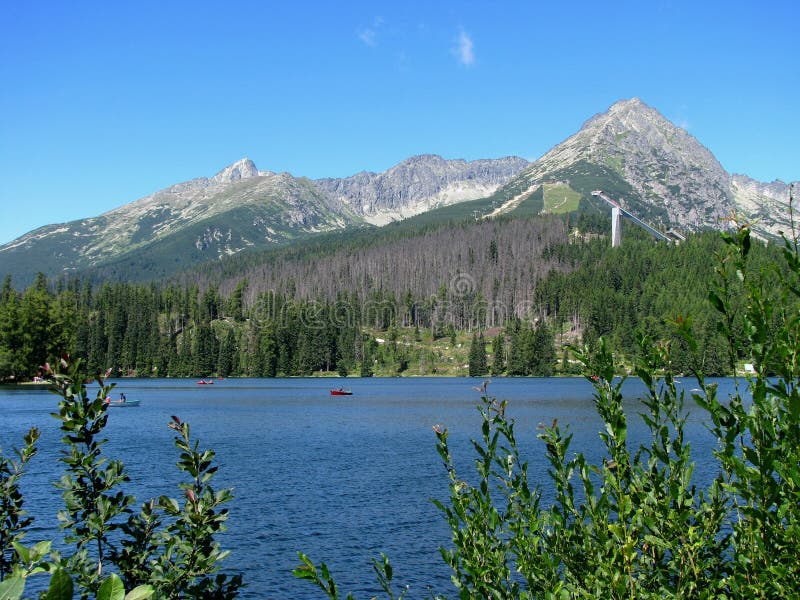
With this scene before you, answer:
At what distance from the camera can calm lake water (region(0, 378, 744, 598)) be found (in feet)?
98.5

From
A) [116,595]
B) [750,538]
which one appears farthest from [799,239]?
[116,595]

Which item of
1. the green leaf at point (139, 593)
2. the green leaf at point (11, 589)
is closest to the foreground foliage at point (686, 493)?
the green leaf at point (139, 593)

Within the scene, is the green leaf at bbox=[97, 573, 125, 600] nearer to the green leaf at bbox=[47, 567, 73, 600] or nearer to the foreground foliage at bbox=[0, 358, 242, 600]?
the green leaf at bbox=[47, 567, 73, 600]

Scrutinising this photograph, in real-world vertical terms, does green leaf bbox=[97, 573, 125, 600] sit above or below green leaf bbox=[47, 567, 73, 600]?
below

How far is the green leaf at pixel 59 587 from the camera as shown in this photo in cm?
279

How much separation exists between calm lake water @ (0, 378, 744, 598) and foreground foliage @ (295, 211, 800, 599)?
4138 millimetres

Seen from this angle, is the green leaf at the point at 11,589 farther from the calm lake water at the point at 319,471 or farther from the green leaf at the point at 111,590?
the calm lake water at the point at 319,471

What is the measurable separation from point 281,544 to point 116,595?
31.3m

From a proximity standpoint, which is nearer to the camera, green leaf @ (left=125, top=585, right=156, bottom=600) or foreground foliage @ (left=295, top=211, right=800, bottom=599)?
green leaf @ (left=125, top=585, right=156, bottom=600)

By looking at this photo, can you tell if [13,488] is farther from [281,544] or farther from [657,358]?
[281,544]

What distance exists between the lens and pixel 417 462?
179 ft

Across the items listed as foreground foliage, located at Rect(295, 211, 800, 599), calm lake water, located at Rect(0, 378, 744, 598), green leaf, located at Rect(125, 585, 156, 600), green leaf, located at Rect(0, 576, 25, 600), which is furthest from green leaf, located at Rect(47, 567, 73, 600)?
calm lake water, located at Rect(0, 378, 744, 598)

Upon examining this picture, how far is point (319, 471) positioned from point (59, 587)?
49643mm

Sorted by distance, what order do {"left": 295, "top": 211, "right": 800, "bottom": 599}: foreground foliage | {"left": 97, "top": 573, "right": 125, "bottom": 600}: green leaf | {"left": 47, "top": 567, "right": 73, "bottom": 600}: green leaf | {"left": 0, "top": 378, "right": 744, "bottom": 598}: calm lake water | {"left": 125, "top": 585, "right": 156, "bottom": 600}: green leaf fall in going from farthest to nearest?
{"left": 0, "top": 378, "right": 744, "bottom": 598}: calm lake water, {"left": 295, "top": 211, "right": 800, "bottom": 599}: foreground foliage, {"left": 125, "top": 585, "right": 156, "bottom": 600}: green leaf, {"left": 97, "top": 573, "right": 125, "bottom": 600}: green leaf, {"left": 47, "top": 567, "right": 73, "bottom": 600}: green leaf
